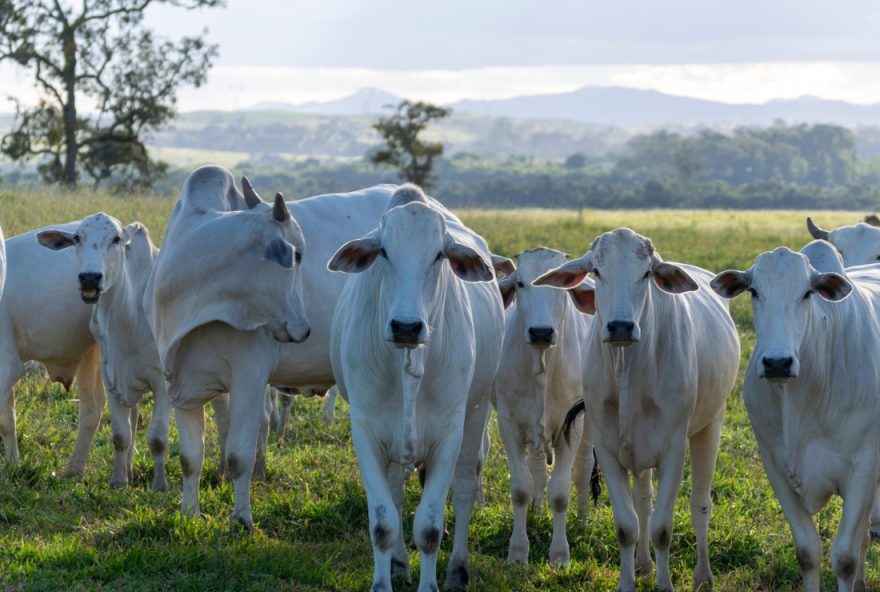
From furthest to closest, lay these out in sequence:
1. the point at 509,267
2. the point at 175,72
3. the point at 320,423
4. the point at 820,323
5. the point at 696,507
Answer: the point at 175,72 → the point at 320,423 → the point at 509,267 → the point at 696,507 → the point at 820,323

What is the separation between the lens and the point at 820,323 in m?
6.26

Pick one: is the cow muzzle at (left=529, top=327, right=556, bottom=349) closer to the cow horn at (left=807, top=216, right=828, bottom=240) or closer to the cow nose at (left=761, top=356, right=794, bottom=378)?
the cow nose at (left=761, top=356, right=794, bottom=378)

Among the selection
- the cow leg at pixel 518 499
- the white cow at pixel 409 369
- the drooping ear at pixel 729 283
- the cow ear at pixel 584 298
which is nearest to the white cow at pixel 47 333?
the cow leg at pixel 518 499

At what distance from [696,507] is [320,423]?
13.3ft

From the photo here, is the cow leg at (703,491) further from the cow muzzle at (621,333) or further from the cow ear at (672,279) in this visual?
the cow muzzle at (621,333)

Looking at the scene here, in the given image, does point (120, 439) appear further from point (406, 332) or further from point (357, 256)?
point (406, 332)

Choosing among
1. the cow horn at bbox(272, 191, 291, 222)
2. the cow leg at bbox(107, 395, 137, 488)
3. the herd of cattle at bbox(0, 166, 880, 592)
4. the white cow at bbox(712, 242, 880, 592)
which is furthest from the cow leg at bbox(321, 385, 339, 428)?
the white cow at bbox(712, 242, 880, 592)

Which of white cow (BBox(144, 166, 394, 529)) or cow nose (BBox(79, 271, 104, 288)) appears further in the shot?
cow nose (BBox(79, 271, 104, 288))

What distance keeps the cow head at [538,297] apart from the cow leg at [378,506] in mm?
1440

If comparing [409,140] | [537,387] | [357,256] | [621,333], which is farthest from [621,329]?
[409,140]

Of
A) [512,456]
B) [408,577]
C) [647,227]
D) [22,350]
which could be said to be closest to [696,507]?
[512,456]

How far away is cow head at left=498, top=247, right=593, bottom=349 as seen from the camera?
7.33m

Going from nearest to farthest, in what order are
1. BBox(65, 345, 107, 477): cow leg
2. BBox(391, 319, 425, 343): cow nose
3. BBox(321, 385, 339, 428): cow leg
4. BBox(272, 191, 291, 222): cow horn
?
A: 1. BBox(391, 319, 425, 343): cow nose
2. BBox(272, 191, 291, 222): cow horn
3. BBox(65, 345, 107, 477): cow leg
4. BBox(321, 385, 339, 428): cow leg

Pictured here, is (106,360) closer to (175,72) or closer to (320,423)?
(320,423)
